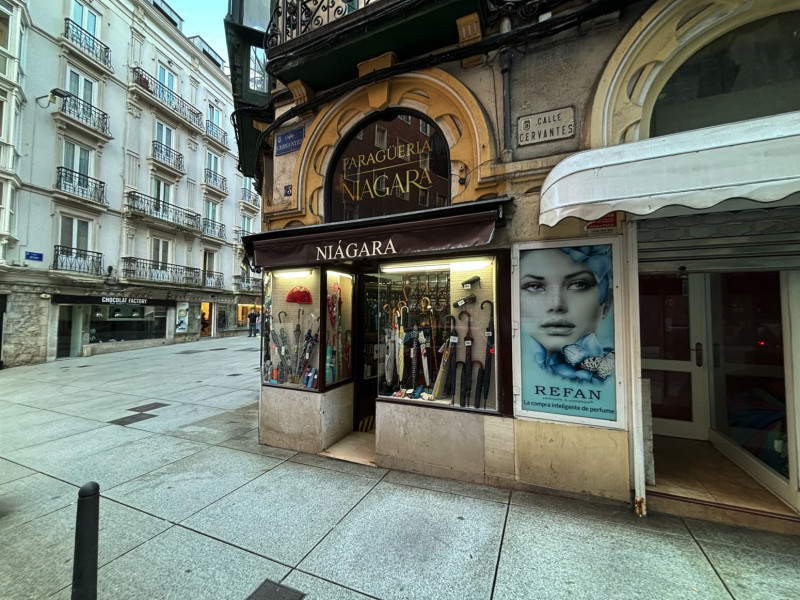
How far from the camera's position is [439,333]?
4699 millimetres

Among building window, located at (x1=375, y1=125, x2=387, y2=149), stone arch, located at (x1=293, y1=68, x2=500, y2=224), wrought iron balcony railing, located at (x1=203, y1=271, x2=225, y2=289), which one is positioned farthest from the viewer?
wrought iron balcony railing, located at (x1=203, y1=271, x2=225, y2=289)

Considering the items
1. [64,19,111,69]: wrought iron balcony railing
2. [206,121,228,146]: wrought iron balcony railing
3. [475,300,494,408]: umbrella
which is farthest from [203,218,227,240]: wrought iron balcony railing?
[475,300,494,408]: umbrella

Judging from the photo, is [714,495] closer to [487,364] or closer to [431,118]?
[487,364]

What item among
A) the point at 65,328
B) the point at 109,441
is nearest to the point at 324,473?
the point at 109,441

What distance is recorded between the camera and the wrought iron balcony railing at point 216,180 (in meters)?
24.5

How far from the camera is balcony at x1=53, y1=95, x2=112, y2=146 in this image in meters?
15.4

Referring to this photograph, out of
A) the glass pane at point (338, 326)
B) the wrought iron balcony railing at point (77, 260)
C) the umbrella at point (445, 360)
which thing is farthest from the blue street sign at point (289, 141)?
the wrought iron balcony railing at point (77, 260)

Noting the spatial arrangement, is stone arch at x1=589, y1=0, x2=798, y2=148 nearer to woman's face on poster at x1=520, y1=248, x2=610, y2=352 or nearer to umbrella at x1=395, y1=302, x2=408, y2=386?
woman's face on poster at x1=520, y1=248, x2=610, y2=352

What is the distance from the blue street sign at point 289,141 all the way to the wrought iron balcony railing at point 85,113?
56.8ft

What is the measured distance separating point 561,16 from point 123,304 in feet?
73.1

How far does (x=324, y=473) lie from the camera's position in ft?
13.9

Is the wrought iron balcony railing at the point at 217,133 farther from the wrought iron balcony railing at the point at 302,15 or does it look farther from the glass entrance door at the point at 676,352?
the glass entrance door at the point at 676,352

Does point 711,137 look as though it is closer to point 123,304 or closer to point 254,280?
point 123,304

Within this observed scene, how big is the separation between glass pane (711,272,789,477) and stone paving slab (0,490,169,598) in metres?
6.28
